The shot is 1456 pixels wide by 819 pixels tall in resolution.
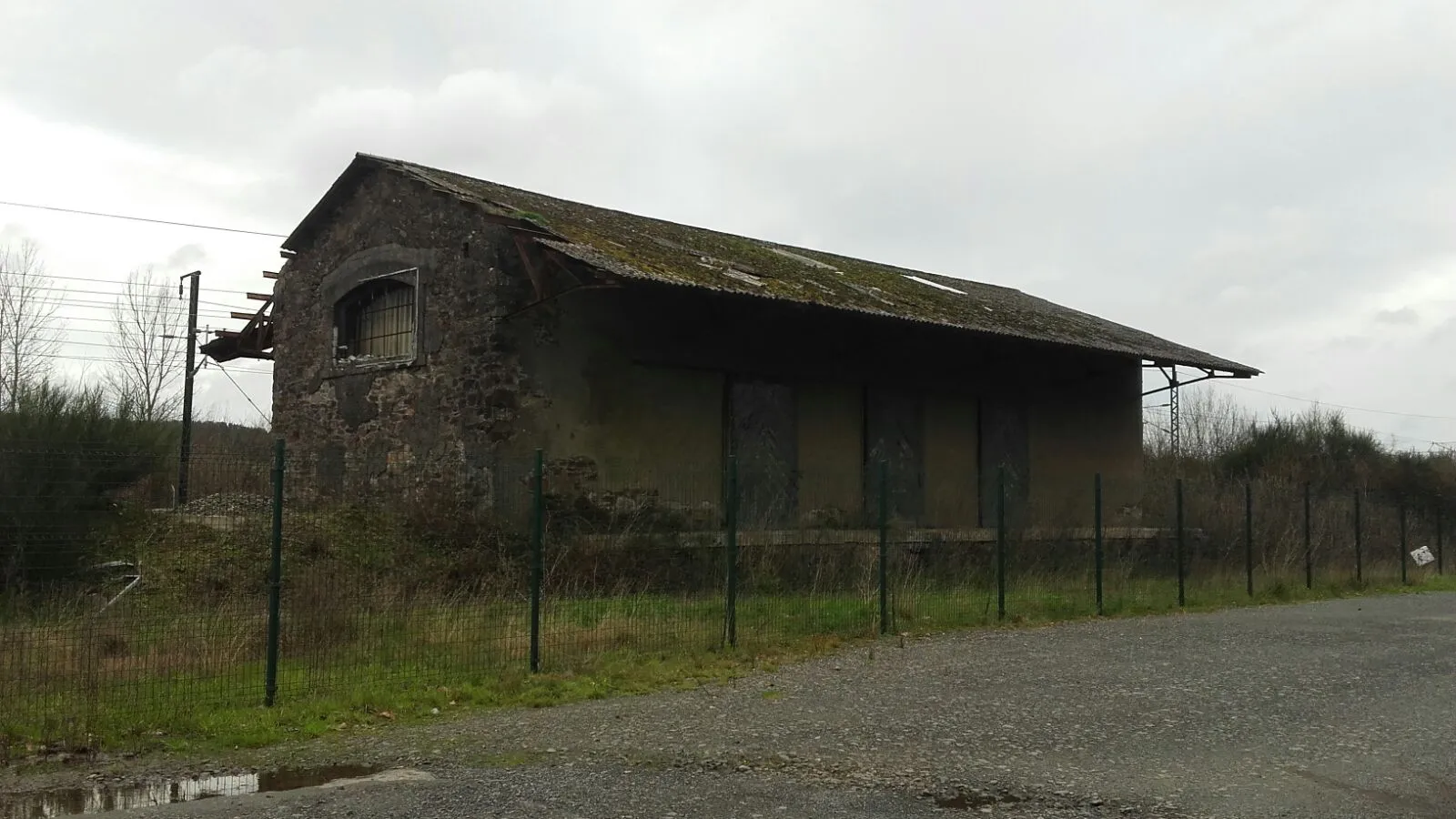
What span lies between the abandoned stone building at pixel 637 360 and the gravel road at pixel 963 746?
3588mm

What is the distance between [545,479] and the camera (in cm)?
1328

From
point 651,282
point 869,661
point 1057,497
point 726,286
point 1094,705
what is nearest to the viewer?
point 1094,705

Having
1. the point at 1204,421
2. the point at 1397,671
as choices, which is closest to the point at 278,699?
the point at 1397,671

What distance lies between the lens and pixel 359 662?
8.24 metres

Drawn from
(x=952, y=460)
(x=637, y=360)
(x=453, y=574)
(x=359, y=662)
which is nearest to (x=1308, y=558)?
(x=952, y=460)

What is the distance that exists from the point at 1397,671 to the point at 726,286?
769 cm

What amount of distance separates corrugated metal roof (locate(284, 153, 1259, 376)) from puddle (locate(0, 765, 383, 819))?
699cm

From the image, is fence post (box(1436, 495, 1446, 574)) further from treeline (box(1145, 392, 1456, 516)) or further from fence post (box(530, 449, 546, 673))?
fence post (box(530, 449, 546, 673))

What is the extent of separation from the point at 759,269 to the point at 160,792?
37.0ft

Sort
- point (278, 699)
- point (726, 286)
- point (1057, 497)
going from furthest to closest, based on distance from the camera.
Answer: point (1057, 497) < point (726, 286) < point (278, 699)

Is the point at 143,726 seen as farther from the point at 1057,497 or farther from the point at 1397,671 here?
the point at 1057,497

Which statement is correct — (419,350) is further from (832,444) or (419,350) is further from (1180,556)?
(1180,556)

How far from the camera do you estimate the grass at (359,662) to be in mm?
6958

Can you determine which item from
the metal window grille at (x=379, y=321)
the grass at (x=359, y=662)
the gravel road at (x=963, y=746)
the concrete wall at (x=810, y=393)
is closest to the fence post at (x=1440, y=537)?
the concrete wall at (x=810, y=393)
